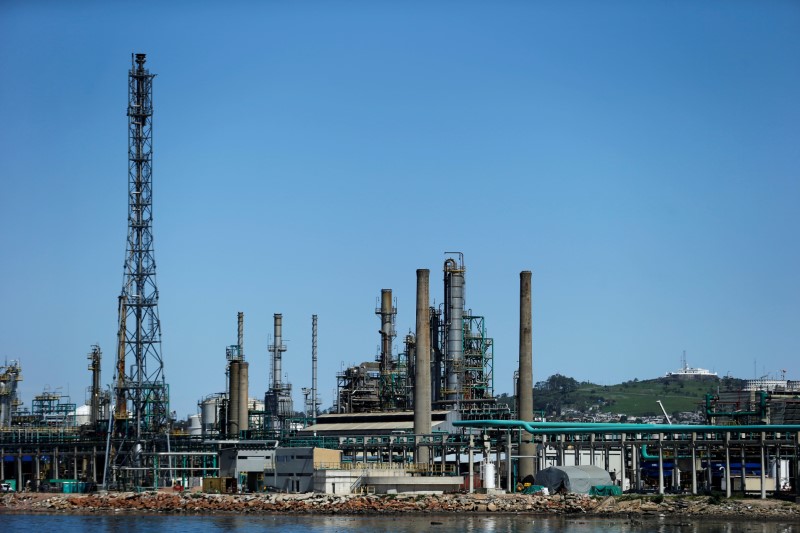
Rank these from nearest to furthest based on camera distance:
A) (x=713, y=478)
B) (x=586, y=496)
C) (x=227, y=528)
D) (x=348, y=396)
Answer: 1. (x=227, y=528)
2. (x=586, y=496)
3. (x=713, y=478)
4. (x=348, y=396)

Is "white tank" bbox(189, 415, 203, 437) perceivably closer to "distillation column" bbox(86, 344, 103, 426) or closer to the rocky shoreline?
"distillation column" bbox(86, 344, 103, 426)

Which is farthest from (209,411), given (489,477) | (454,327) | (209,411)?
(489,477)

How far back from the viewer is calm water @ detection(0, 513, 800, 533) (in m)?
73.6

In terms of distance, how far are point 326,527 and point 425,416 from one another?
2475cm

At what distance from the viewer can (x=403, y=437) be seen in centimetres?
10012

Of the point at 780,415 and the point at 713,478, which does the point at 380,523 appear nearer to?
the point at 713,478

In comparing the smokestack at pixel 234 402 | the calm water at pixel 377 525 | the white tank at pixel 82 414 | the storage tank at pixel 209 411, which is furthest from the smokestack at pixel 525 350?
the white tank at pixel 82 414

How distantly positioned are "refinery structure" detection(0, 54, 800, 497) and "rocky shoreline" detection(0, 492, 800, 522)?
4.30 metres

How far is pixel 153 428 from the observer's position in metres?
109

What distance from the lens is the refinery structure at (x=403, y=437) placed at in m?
91.5

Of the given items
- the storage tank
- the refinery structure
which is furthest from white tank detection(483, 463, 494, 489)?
the storage tank

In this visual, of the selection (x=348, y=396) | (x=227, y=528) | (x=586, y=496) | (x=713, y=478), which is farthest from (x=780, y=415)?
(x=227, y=528)

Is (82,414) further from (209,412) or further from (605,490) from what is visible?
(605,490)

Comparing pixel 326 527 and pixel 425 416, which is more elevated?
pixel 425 416
